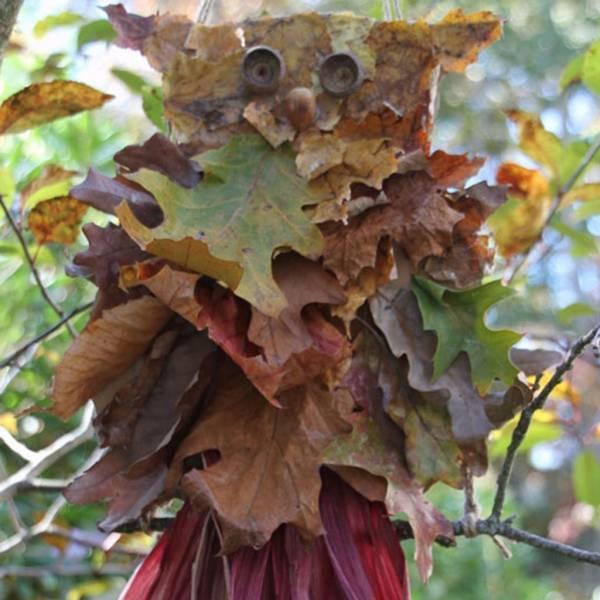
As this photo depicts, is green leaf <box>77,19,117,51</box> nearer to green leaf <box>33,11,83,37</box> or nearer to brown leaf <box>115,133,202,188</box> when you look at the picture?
green leaf <box>33,11,83,37</box>

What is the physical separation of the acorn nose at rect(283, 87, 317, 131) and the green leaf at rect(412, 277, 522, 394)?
13 centimetres

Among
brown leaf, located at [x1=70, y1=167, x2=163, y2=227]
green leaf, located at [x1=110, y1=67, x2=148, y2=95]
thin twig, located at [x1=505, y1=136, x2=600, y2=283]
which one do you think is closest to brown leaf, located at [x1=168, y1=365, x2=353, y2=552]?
brown leaf, located at [x1=70, y1=167, x2=163, y2=227]

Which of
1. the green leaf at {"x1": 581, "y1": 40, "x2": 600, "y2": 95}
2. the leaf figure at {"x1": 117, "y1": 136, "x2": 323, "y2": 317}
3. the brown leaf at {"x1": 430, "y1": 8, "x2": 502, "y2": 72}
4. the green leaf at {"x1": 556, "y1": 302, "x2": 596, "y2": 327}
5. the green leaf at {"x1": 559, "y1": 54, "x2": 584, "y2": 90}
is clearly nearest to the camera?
the leaf figure at {"x1": 117, "y1": 136, "x2": 323, "y2": 317}

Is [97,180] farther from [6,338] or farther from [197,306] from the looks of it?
[6,338]

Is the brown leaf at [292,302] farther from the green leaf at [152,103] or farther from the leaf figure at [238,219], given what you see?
the green leaf at [152,103]

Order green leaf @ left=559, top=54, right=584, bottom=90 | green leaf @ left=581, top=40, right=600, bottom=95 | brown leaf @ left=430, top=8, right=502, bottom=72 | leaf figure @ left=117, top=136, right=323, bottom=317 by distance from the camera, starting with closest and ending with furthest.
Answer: leaf figure @ left=117, top=136, right=323, bottom=317, brown leaf @ left=430, top=8, right=502, bottom=72, green leaf @ left=581, top=40, right=600, bottom=95, green leaf @ left=559, top=54, right=584, bottom=90

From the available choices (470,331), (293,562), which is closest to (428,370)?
(470,331)

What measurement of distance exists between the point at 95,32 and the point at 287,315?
18.9 inches

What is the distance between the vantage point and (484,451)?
0.58 metres

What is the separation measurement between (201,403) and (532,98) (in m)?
6.07

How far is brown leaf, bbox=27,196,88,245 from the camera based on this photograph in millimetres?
817

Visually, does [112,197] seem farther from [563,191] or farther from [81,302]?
[81,302]

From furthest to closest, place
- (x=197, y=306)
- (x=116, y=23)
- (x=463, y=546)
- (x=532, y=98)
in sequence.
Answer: (x=532, y=98), (x=463, y=546), (x=116, y=23), (x=197, y=306)

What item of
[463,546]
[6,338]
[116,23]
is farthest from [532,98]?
[116,23]
